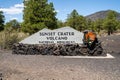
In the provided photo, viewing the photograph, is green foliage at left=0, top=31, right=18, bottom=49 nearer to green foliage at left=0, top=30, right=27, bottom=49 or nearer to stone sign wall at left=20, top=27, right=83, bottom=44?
green foliage at left=0, top=30, right=27, bottom=49

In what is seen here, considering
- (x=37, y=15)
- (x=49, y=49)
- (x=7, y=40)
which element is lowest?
(x=49, y=49)

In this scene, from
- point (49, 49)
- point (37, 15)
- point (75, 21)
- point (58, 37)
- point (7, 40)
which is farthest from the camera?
point (75, 21)

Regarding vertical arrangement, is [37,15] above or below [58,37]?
above

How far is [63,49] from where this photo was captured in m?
19.7

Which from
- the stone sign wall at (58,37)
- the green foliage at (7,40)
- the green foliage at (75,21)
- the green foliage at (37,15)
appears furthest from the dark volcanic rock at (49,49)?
the green foliage at (75,21)

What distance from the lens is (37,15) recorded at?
46.8m

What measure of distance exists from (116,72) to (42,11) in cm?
3515

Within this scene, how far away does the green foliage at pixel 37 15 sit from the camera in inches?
1804

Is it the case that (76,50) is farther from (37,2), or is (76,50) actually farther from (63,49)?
(37,2)

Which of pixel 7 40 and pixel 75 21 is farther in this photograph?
pixel 75 21

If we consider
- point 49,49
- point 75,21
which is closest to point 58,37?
point 49,49

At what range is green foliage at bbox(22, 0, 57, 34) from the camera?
45.8 meters

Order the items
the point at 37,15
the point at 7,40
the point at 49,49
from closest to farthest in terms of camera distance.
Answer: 1. the point at 49,49
2. the point at 7,40
3. the point at 37,15

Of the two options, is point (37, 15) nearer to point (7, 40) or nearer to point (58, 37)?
point (7, 40)
